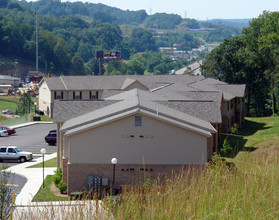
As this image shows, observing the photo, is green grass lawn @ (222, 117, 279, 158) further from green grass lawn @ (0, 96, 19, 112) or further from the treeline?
green grass lawn @ (0, 96, 19, 112)

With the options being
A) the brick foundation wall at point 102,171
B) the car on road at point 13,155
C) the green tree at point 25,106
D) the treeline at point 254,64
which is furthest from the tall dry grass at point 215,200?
the green tree at point 25,106

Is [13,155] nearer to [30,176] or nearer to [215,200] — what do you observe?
[30,176]

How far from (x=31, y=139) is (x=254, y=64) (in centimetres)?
4359

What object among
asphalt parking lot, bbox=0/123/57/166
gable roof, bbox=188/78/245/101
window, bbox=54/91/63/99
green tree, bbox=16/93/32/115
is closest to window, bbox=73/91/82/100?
window, bbox=54/91/63/99

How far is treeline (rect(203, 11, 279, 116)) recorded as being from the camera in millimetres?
85438

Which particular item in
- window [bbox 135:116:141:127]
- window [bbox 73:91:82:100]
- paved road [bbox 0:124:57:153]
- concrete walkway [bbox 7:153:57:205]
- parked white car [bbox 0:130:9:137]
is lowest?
paved road [bbox 0:124:57:153]

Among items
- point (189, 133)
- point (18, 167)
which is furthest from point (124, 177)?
point (18, 167)

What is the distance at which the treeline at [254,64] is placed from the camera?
85438 mm

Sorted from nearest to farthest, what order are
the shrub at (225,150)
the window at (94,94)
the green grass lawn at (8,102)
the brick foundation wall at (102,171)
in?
the brick foundation wall at (102,171), the shrub at (225,150), the window at (94,94), the green grass lawn at (8,102)

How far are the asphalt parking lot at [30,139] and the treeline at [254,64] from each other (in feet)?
115

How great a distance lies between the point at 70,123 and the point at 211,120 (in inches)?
482

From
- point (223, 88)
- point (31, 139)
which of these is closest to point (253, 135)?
point (223, 88)

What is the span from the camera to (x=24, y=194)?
117 ft

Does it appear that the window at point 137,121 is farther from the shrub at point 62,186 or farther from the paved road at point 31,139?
the paved road at point 31,139
